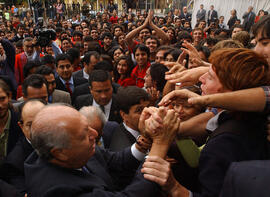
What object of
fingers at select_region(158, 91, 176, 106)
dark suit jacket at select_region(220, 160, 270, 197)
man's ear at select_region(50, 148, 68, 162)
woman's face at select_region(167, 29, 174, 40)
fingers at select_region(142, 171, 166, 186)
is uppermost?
dark suit jacket at select_region(220, 160, 270, 197)

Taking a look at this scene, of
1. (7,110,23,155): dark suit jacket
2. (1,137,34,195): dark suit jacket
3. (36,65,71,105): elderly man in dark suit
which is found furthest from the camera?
(36,65,71,105): elderly man in dark suit

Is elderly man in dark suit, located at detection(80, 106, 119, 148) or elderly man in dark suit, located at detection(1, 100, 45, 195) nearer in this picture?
elderly man in dark suit, located at detection(1, 100, 45, 195)

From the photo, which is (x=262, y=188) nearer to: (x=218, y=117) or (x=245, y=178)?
(x=245, y=178)

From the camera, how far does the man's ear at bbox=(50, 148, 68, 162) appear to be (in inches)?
49.0

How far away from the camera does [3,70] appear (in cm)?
450

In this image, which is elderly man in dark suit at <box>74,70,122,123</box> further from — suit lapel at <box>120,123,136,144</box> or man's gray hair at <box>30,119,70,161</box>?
man's gray hair at <box>30,119,70,161</box>

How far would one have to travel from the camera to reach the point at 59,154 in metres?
1.26

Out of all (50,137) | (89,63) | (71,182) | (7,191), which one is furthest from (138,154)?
(89,63)

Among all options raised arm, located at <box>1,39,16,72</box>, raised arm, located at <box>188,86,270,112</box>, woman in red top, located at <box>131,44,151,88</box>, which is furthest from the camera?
raised arm, located at <box>188,86,270,112</box>

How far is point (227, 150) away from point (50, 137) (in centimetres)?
89

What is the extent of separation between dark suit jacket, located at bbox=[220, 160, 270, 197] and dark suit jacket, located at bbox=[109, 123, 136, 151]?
1356 millimetres

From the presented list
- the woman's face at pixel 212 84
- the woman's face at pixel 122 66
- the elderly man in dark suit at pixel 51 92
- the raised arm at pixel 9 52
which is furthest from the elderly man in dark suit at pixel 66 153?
the raised arm at pixel 9 52

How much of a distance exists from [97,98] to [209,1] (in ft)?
47.5

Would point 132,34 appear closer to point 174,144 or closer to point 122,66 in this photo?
point 122,66
